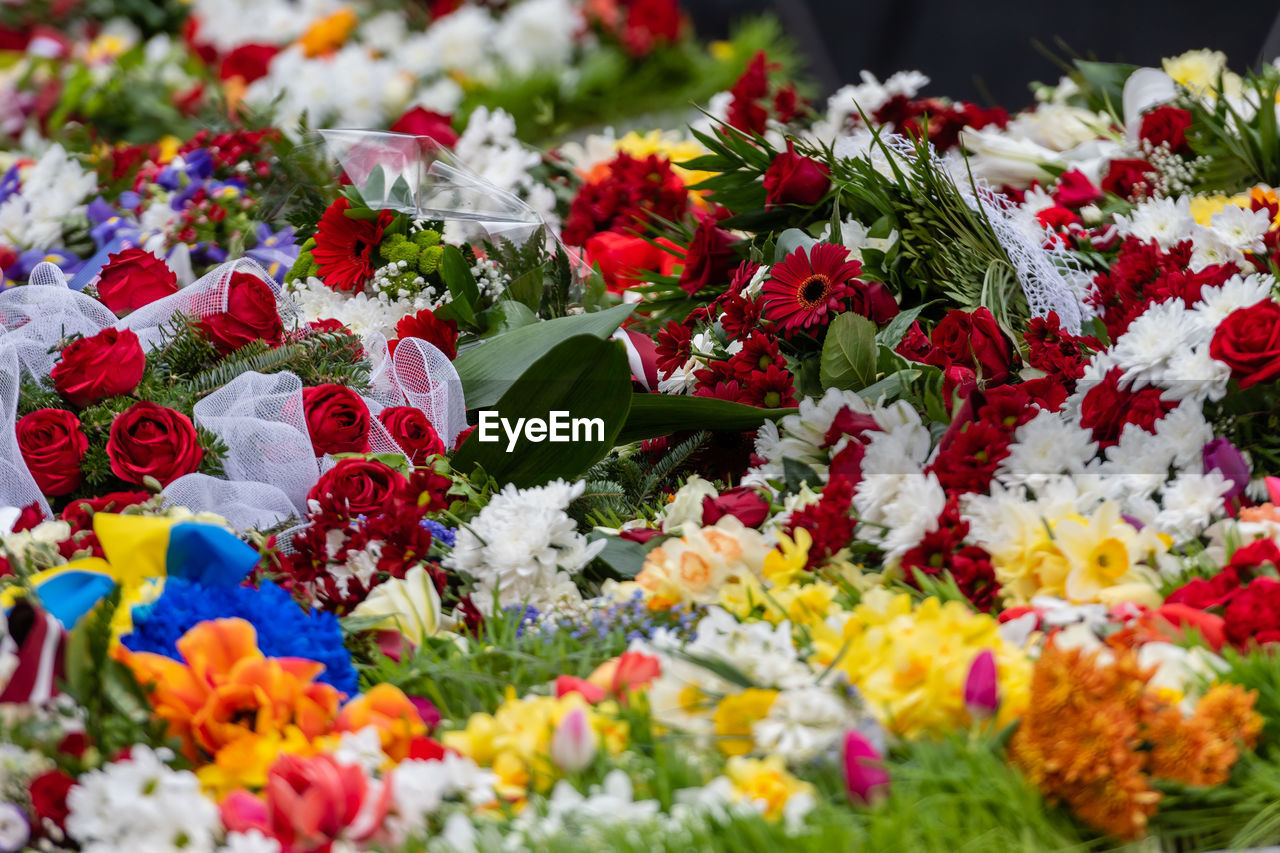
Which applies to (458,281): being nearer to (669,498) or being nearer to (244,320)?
(244,320)

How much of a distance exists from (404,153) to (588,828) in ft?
3.55

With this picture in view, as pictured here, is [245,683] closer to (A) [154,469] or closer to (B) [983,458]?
(A) [154,469]

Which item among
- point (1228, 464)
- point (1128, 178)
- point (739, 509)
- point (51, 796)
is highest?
point (1128, 178)

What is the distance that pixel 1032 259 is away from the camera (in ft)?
4.41

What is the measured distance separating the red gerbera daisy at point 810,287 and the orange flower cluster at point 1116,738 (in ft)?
1.75

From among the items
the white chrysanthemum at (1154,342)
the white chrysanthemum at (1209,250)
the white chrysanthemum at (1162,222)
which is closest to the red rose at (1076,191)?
the white chrysanthemum at (1162,222)

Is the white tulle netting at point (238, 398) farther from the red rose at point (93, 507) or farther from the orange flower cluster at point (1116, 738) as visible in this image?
the orange flower cluster at point (1116, 738)

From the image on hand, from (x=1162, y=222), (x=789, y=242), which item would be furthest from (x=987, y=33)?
(x=789, y=242)

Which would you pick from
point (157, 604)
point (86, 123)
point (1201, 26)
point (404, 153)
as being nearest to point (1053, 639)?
point (157, 604)

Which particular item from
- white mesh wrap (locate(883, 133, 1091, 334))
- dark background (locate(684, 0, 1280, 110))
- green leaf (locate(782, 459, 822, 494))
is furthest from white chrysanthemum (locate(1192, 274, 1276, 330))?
dark background (locate(684, 0, 1280, 110))

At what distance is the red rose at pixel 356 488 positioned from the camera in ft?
3.44

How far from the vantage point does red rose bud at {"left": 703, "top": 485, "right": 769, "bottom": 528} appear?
3.51ft

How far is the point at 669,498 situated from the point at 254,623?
484 mm

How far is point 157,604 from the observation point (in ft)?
2.81
